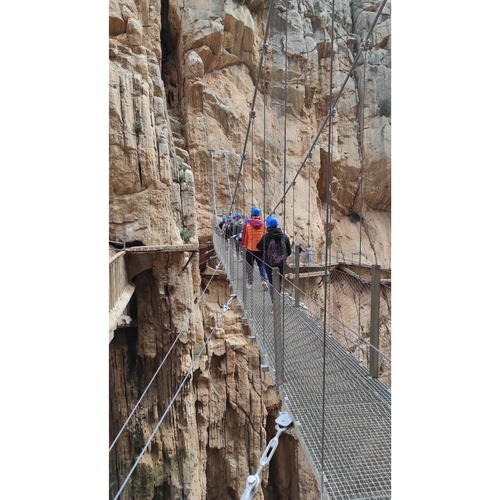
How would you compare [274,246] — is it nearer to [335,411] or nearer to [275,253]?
[275,253]

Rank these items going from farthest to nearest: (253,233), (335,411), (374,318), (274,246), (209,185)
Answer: (209,185), (253,233), (274,246), (374,318), (335,411)

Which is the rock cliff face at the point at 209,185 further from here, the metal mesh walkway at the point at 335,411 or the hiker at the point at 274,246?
the metal mesh walkway at the point at 335,411

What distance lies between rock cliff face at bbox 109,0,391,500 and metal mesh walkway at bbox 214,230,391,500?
1.03 metres

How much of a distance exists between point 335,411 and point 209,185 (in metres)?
5.80

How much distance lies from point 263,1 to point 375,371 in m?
8.41

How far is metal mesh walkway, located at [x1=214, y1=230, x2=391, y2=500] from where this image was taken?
0.91 metres

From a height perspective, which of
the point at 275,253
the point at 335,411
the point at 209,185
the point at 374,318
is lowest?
the point at 335,411

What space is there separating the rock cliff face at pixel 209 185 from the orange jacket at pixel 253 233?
0.40m

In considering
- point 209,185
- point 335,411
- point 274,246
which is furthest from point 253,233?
point 209,185

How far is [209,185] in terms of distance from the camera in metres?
6.59

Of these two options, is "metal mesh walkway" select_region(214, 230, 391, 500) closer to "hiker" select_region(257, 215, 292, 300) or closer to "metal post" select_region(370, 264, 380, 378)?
"metal post" select_region(370, 264, 380, 378)

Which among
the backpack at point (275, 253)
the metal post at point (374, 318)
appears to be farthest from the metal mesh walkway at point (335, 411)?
the backpack at point (275, 253)

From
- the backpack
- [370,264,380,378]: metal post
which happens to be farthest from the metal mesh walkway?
the backpack

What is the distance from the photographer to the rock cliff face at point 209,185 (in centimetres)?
428
